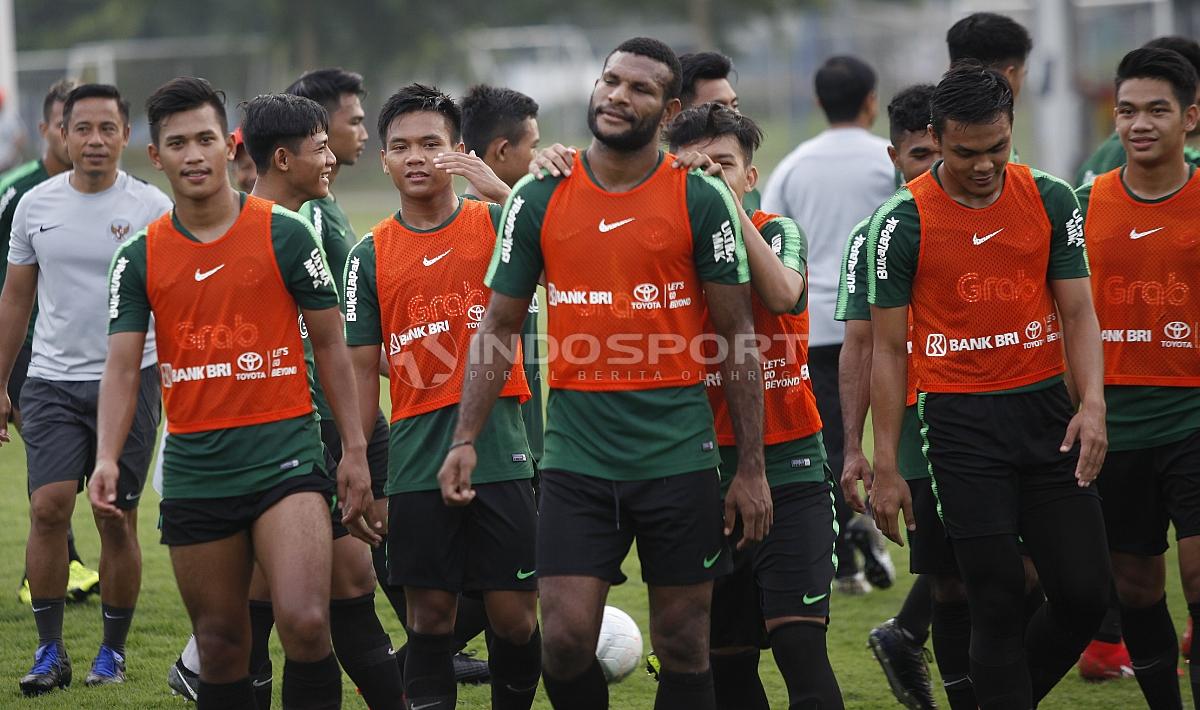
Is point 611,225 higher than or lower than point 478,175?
lower

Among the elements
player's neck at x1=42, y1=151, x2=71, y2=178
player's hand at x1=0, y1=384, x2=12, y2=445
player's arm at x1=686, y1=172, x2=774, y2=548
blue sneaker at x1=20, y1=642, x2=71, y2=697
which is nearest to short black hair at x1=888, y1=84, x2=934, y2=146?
player's arm at x1=686, y1=172, x2=774, y2=548

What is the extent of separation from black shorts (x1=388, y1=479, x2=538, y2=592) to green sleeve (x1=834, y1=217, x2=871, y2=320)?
1372 mm

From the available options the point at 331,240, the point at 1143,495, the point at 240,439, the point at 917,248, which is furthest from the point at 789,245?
the point at 331,240

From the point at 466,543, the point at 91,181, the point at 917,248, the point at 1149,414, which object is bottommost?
the point at 466,543

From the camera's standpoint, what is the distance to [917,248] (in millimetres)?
5207

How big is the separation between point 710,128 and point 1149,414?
1.93 meters

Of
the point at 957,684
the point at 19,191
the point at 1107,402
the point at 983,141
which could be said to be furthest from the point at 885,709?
the point at 19,191

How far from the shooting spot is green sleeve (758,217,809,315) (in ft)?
17.3

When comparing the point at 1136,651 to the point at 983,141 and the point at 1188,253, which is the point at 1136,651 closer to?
the point at 1188,253

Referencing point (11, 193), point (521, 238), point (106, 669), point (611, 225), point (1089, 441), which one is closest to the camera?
point (611, 225)

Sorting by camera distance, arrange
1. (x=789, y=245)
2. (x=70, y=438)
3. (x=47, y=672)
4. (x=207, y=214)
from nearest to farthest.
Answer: (x=207, y=214) → (x=789, y=245) → (x=47, y=672) → (x=70, y=438)

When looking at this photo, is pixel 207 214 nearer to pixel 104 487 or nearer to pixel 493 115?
pixel 104 487

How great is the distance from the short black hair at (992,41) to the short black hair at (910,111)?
48 cm

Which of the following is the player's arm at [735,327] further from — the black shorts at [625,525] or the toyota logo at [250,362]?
the toyota logo at [250,362]
